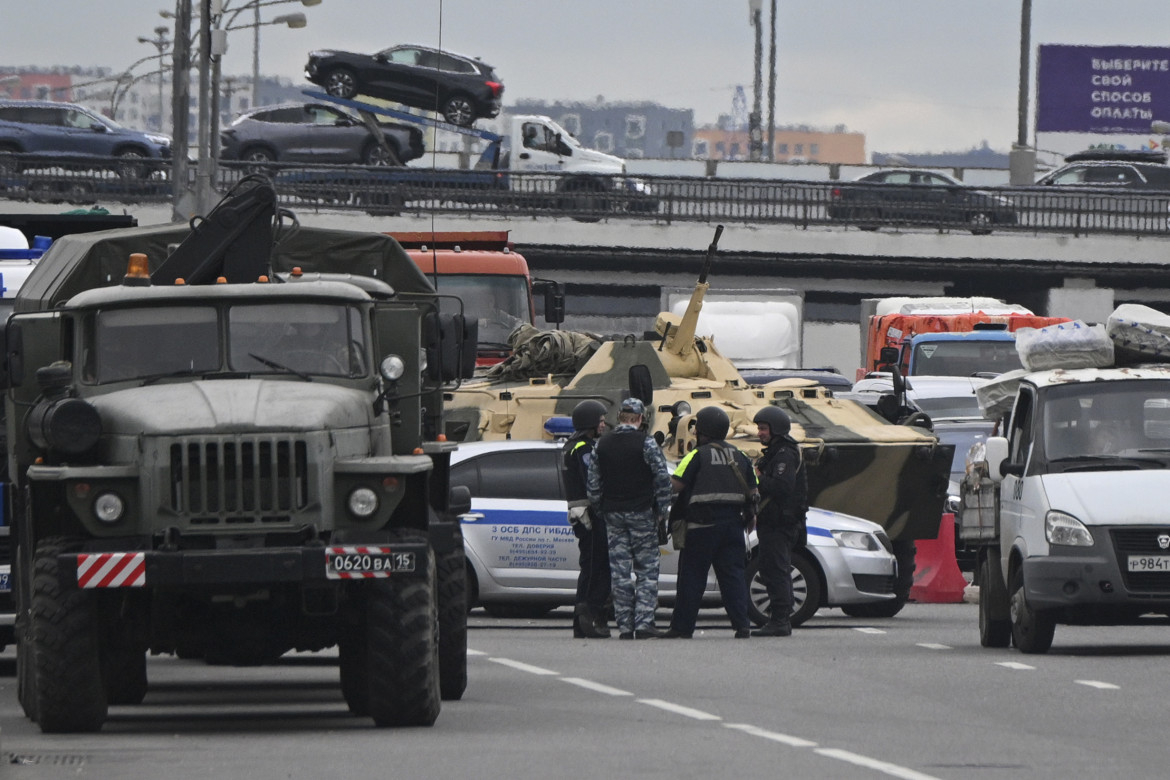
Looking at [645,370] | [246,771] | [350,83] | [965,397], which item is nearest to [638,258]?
[350,83]

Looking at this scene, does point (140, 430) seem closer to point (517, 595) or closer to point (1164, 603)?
point (1164, 603)

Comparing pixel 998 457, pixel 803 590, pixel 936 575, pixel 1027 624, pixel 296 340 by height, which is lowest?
pixel 936 575

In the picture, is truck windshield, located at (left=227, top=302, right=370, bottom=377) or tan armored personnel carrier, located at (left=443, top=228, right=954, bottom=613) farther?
tan armored personnel carrier, located at (left=443, top=228, right=954, bottom=613)

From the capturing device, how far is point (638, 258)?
168 ft

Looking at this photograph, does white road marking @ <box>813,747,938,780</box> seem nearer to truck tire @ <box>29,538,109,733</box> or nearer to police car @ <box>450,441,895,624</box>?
truck tire @ <box>29,538,109,733</box>

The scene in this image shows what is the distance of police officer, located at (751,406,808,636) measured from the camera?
59.9 feet

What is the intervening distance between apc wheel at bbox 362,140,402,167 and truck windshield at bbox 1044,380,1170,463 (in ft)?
118

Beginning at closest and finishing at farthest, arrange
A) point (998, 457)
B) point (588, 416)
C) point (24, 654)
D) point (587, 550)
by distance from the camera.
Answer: point (24, 654) → point (998, 457) → point (587, 550) → point (588, 416)

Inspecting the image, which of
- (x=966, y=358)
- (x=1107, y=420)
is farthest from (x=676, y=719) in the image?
(x=966, y=358)

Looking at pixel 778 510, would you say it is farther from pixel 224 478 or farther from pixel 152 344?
pixel 224 478

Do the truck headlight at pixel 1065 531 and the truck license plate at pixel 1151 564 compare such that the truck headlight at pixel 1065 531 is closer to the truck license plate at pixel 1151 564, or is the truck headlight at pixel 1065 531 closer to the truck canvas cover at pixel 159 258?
the truck license plate at pixel 1151 564

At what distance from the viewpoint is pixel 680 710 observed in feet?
41.3

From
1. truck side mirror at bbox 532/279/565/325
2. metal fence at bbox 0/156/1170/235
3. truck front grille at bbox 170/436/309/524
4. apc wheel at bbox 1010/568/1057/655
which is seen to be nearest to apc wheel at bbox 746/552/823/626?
apc wheel at bbox 1010/568/1057/655

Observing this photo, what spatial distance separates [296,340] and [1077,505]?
5.56m
